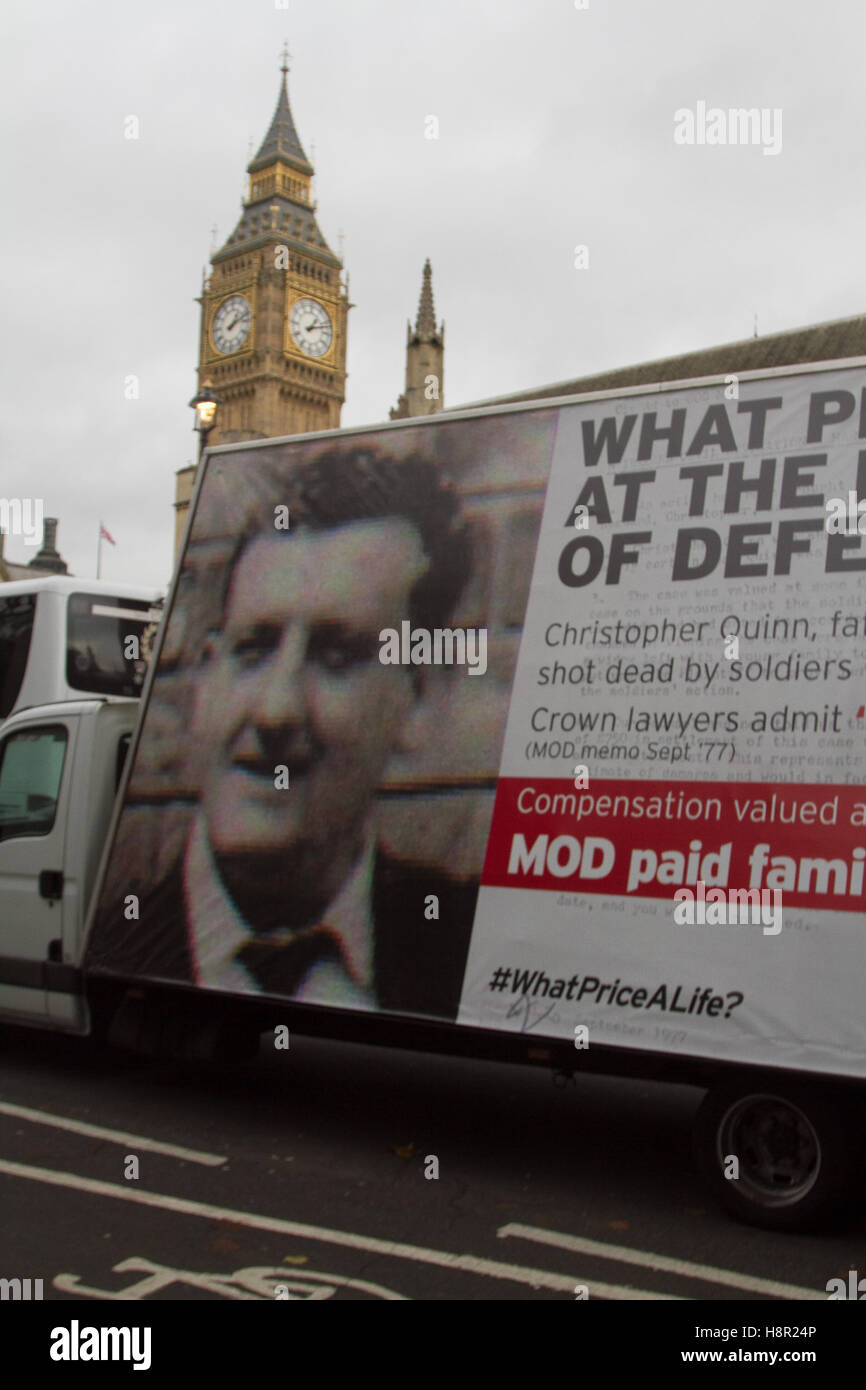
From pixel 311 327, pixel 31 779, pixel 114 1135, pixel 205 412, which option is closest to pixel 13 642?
pixel 205 412

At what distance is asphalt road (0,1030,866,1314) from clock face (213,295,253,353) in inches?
5231

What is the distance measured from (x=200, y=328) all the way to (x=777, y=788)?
146 meters

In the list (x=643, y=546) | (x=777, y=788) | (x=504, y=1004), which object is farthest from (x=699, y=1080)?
(x=643, y=546)

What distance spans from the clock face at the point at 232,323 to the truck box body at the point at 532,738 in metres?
133

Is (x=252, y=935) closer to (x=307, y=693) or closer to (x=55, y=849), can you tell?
(x=307, y=693)

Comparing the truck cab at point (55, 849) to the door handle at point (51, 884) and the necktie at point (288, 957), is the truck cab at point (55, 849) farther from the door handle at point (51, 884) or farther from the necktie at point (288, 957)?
the necktie at point (288, 957)

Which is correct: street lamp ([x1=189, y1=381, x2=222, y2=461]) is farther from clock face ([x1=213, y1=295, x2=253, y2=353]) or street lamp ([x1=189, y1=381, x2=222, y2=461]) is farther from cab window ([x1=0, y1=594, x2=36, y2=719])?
clock face ([x1=213, y1=295, x2=253, y2=353])

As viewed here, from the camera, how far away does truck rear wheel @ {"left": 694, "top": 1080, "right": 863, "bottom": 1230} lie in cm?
553

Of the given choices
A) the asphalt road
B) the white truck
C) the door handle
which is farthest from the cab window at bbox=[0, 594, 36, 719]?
the white truck

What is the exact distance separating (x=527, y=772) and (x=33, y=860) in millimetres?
3759

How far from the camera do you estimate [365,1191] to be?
6277 mm

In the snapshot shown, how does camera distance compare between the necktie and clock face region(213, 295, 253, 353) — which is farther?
clock face region(213, 295, 253, 353)

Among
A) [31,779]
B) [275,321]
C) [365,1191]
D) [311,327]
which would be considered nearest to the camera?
[365,1191]

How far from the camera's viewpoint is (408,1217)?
590 cm
